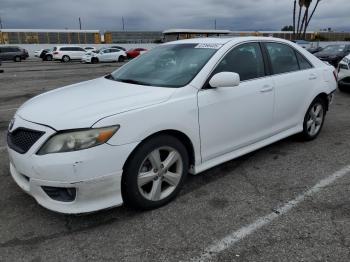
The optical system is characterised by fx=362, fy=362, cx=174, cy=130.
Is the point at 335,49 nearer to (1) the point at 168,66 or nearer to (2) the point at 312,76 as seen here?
(2) the point at 312,76

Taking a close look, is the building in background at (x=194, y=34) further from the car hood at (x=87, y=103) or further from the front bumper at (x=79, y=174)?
the front bumper at (x=79, y=174)

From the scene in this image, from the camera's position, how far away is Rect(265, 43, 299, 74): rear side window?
15.1ft

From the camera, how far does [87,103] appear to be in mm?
3252

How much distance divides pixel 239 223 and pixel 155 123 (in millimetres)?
1159

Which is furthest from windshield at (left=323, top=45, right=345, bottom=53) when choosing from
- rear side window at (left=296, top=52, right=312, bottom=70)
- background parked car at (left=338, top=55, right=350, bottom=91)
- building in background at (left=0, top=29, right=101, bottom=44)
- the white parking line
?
building in background at (left=0, top=29, right=101, bottom=44)

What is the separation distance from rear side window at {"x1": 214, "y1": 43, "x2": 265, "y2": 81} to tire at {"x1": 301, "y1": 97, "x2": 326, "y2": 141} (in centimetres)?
132

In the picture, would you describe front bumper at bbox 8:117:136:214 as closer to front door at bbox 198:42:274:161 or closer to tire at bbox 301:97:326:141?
front door at bbox 198:42:274:161

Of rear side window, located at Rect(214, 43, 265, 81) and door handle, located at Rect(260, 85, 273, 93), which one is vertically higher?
rear side window, located at Rect(214, 43, 265, 81)

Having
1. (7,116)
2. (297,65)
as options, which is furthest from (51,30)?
(297,65)

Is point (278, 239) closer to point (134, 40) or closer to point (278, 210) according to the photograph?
point (278, 210)

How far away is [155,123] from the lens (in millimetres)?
3184

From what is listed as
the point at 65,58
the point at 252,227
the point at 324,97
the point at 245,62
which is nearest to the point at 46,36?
the point at 65,58

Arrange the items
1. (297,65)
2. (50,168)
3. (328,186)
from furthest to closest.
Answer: (297,65)
(328,186)
(50,168)

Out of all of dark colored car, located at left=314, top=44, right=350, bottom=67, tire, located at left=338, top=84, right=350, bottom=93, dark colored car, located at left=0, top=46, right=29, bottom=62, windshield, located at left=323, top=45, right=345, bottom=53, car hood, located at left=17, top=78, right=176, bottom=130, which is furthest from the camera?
dark colored car, located at left=0, top=46, right=29, bottom=62
